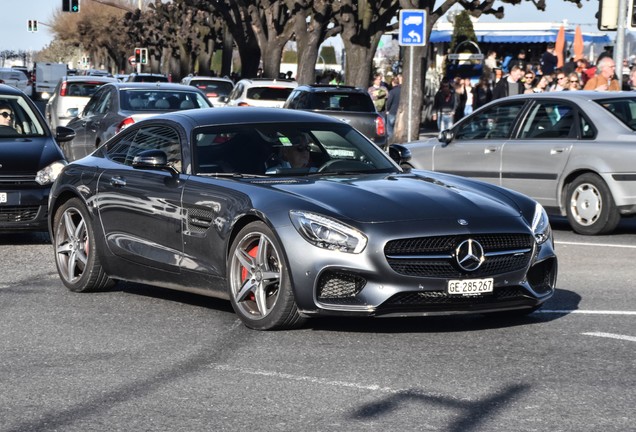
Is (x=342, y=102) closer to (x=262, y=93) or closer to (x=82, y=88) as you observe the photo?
(x=262, y=93)

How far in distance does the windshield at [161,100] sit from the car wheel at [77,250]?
10.5 meters

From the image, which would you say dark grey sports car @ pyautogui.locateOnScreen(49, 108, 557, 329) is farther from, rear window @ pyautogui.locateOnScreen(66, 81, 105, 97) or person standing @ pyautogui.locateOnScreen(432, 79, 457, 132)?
person standing @ pyautogui.locateOnScreen(432, 79, 457, 132)

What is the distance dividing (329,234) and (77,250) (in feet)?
9.58

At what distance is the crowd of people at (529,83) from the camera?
21.2 m

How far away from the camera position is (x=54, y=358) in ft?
24.4

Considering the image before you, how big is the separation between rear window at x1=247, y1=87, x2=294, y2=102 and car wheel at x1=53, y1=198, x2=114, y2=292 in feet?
63.2

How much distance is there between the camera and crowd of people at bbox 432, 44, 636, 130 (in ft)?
69.4

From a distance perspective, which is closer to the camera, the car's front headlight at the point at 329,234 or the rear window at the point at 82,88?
the car's front headlight at the point at 329,234

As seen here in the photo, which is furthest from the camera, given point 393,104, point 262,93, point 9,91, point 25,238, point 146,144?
point 393,104

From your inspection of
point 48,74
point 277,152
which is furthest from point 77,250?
point 48,74

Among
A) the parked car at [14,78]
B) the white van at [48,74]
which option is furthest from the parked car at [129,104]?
the white van at [48,74]

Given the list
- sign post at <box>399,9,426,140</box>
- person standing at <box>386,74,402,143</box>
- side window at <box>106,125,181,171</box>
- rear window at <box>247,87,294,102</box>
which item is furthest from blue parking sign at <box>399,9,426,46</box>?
side window at <box>106,125,181,171</box>

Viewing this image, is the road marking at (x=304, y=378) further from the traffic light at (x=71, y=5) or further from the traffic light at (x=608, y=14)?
the traffic light at (x=71, y=5)

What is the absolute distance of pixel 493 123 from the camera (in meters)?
16.0
